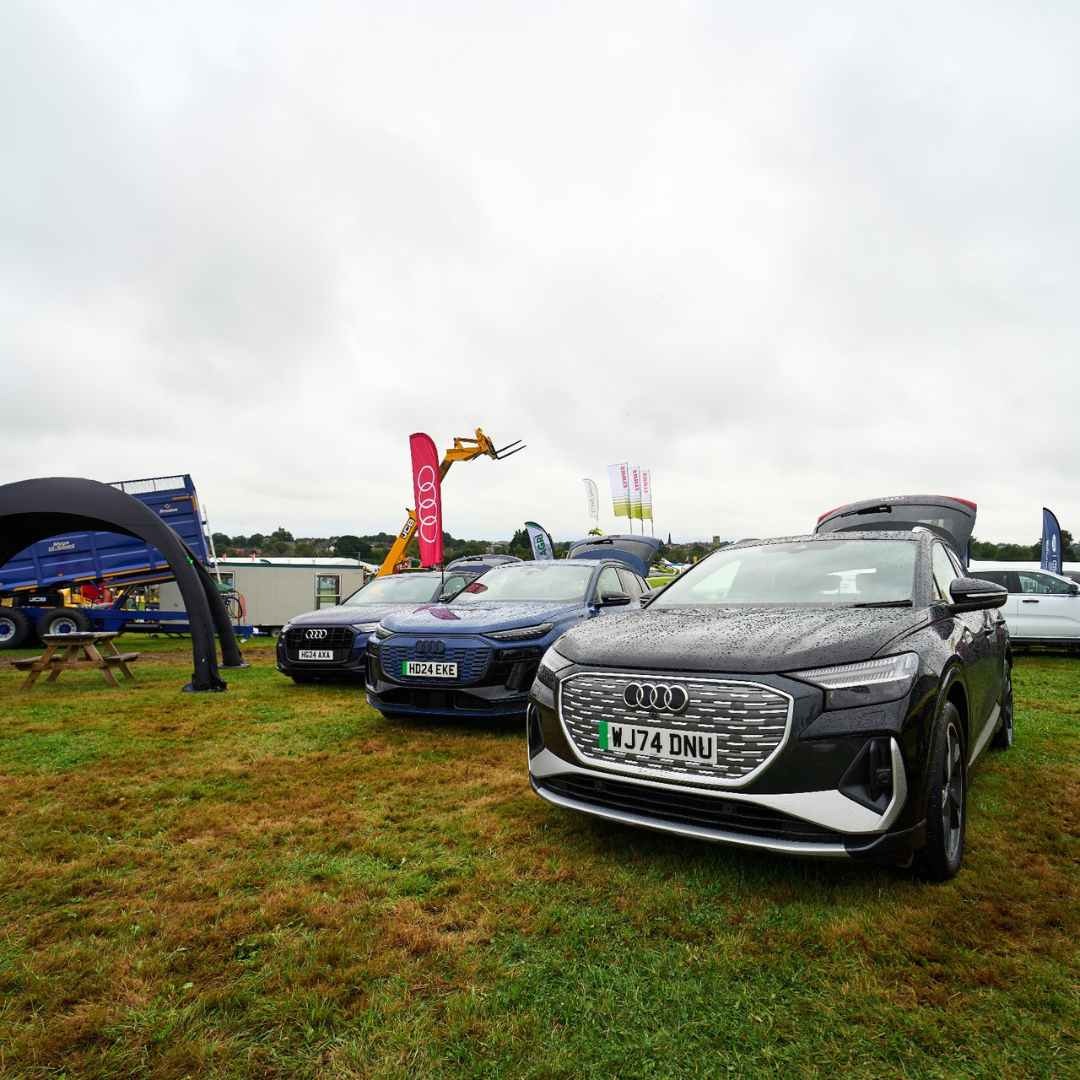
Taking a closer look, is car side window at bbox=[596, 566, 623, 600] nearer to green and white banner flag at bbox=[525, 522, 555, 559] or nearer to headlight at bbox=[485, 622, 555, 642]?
headlight at bbox=[485, 622, 555, 642]

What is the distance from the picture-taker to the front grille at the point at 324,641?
7793mm

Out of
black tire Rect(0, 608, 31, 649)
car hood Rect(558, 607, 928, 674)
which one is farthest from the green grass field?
black tire Rect(0, 608, 31, 649)

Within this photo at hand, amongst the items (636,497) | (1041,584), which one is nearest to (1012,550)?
(636,497)

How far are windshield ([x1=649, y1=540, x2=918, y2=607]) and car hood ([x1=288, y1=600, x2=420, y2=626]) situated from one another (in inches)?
170

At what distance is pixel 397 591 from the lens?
364 inches

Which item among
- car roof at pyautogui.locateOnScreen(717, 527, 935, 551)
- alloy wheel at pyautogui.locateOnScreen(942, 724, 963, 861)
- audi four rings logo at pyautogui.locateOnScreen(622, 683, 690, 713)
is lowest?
alloy wheel at pyautogui.locateOnScreen(942, 724, 963, 861)

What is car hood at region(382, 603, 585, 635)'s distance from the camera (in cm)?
536

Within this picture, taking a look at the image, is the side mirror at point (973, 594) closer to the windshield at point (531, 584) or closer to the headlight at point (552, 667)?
the headlight at point (552, 667)

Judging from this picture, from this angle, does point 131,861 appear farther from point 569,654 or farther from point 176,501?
point 176,501

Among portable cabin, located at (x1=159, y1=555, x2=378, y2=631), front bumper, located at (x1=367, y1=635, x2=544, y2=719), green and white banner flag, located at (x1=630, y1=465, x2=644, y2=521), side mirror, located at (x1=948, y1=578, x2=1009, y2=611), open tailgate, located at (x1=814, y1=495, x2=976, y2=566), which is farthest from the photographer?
green and white banner flag, located at (x1=630, y1=465, x2=644, y2=521)

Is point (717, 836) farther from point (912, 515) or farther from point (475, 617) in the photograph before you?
point (912, 515)

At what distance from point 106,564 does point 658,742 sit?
16107mm

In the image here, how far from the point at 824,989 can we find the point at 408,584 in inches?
312

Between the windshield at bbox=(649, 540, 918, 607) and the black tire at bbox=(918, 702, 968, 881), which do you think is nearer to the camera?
the black tire at bbox=(918, 702, 968, 881)
